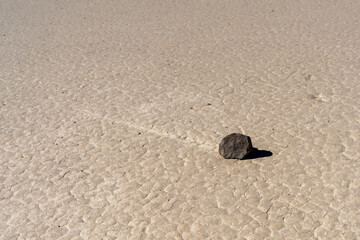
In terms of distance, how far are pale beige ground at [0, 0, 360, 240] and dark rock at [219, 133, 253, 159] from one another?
7 centimetres

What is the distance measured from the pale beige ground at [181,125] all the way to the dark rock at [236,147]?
2.9 inches

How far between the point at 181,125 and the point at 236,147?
0.69m

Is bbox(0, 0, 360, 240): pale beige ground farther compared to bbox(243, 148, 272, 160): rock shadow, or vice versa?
bbox(243, 148, 272, 160): rock shadow

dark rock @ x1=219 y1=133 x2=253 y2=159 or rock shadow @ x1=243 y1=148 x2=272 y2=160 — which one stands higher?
dark rock @ x1=219 y1=133 x2=253 y2=159

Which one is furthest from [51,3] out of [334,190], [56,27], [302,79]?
[334,190]

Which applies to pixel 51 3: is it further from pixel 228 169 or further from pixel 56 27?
pixel 228 169

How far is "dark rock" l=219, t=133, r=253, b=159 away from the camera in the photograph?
144 inches

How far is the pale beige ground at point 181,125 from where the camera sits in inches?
123

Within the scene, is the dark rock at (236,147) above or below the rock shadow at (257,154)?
above

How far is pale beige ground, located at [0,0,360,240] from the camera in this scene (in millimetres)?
3137

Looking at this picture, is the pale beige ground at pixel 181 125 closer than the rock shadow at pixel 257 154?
Yes

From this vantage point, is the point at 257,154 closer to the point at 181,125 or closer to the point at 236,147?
the point at 236,147

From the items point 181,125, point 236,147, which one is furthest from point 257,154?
point 181,125

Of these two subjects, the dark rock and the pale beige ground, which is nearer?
the pale beige ground
